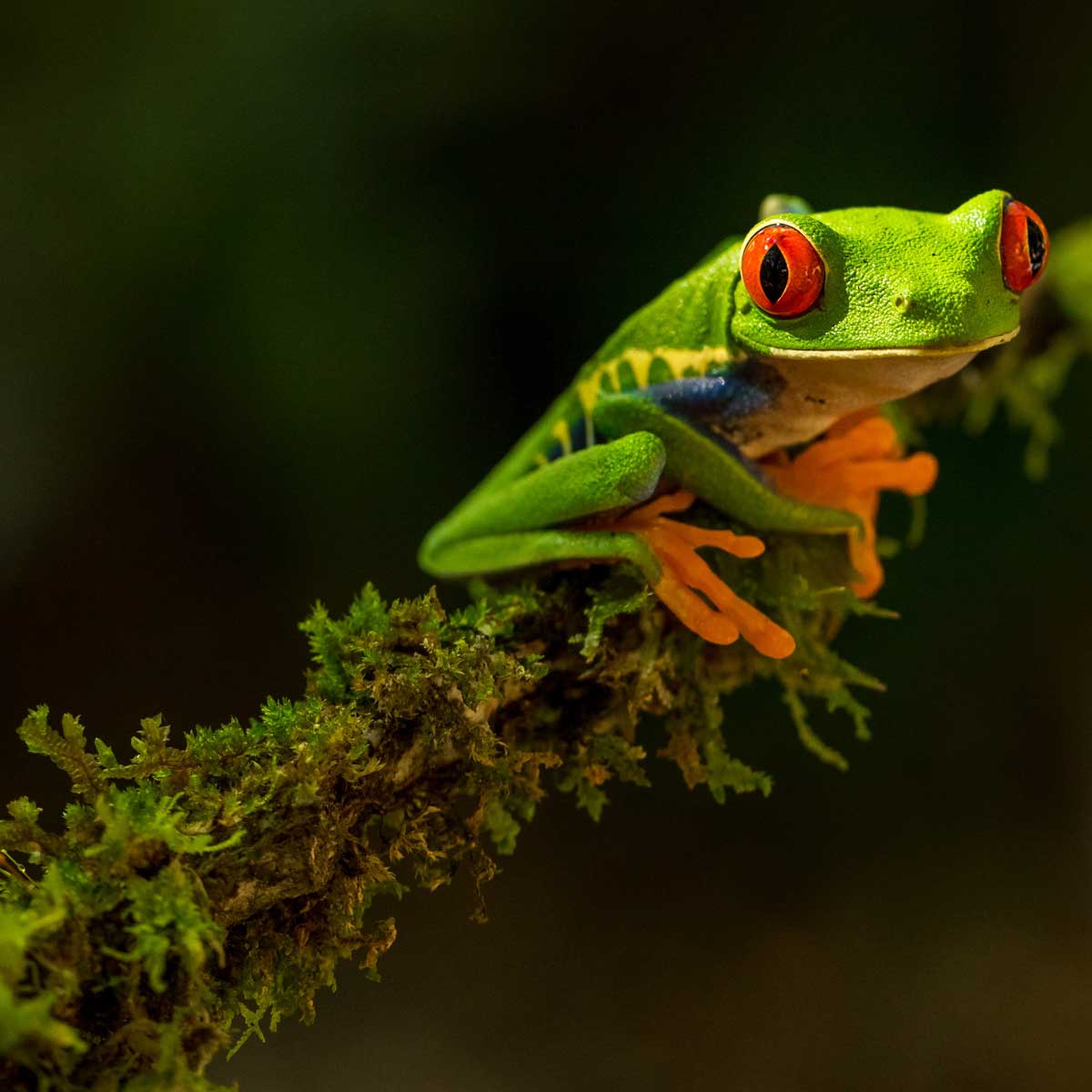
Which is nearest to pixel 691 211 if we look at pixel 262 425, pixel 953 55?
pixel 953 55

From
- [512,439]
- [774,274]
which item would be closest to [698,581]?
[774,274]

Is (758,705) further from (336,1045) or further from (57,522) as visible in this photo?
(57,522)

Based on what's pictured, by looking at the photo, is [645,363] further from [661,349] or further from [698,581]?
[698,581]

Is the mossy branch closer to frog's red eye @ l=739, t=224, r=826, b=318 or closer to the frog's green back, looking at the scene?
the frog's green back

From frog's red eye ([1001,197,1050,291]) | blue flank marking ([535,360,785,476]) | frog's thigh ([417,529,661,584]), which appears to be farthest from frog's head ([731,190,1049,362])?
frog's thigh ([417,529,661,584])

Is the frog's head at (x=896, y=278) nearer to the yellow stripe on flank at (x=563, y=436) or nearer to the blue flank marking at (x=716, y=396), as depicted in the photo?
the blue flank marking at (x=716, y=396)

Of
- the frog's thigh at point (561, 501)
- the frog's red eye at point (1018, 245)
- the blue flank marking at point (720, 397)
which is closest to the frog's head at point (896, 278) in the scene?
the frog's red eye at point (1018, 245)
